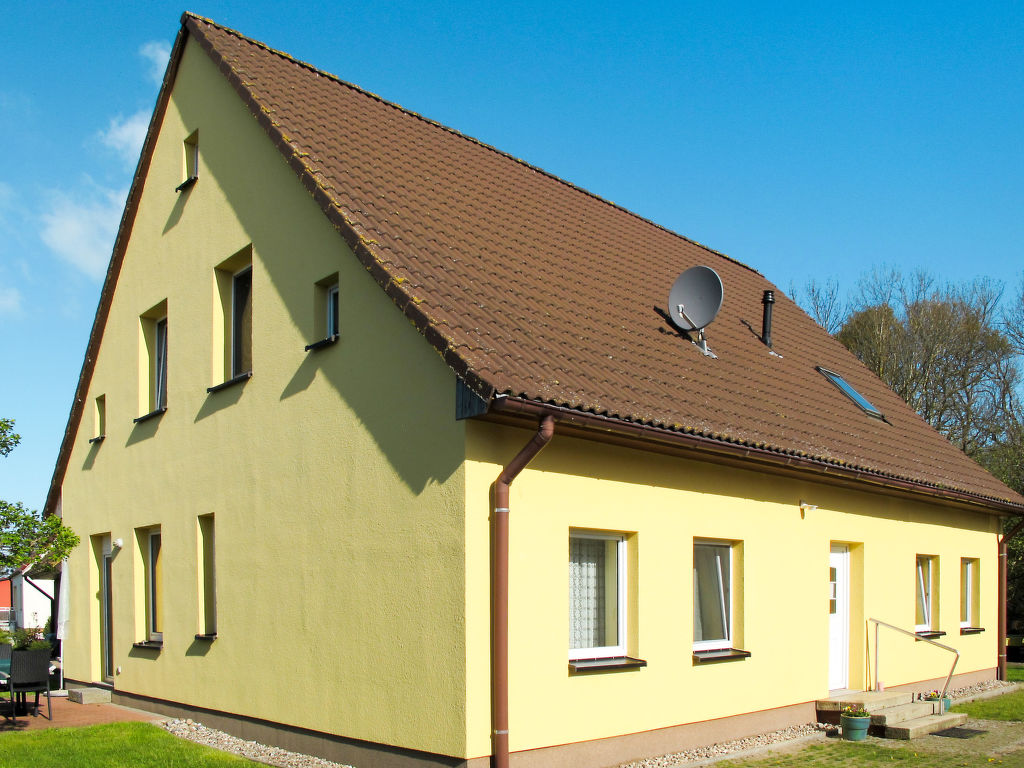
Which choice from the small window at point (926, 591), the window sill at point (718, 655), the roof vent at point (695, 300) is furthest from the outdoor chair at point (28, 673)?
the small window at point (926, 591)

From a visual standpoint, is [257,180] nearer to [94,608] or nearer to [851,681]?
[94,608]

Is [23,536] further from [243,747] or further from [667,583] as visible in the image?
[667,583]

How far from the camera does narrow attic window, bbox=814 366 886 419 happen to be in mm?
14844

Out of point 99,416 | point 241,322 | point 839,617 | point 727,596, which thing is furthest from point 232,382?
point 839,617

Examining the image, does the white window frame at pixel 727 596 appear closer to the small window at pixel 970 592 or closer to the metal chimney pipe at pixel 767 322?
the metal chimney pipe at pixel 767 322

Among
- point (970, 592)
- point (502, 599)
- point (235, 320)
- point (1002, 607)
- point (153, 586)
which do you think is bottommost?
point (1002, 607)

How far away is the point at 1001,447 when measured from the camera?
103ft

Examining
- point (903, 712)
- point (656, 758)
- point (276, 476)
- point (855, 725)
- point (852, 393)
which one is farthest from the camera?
point (852, 393)

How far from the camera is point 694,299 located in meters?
11.9

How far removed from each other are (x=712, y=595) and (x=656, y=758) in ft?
6.46

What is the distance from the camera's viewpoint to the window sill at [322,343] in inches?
367

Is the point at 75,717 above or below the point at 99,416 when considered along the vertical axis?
below

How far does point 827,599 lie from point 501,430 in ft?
18.8

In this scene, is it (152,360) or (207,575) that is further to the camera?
(152,360)
